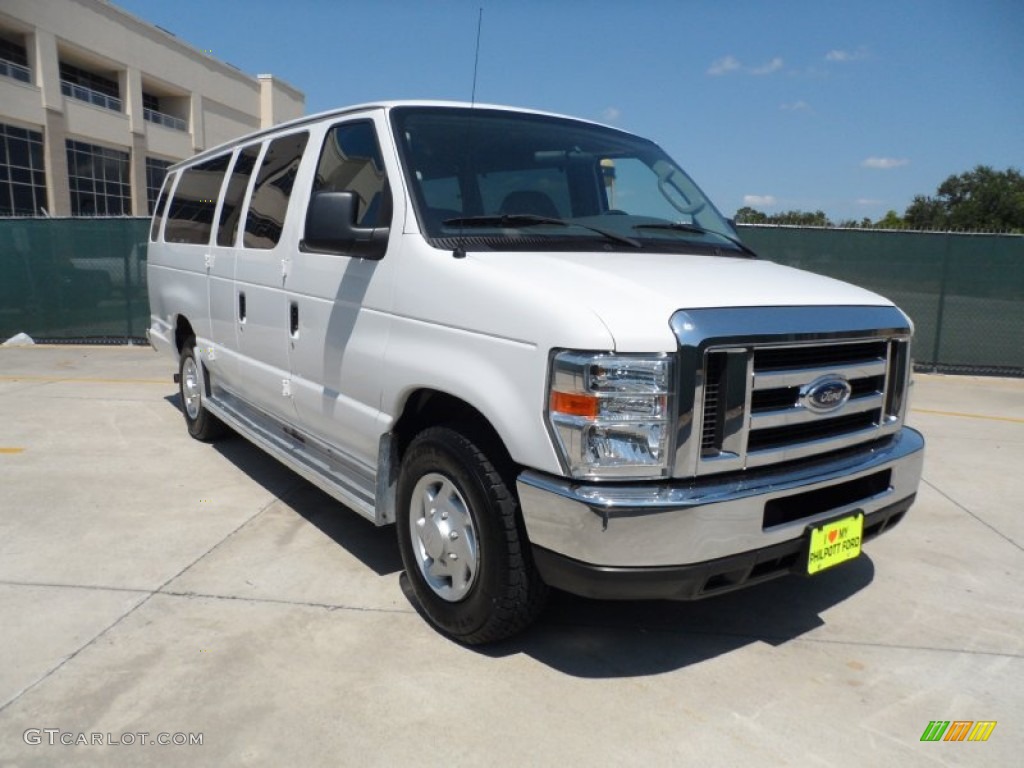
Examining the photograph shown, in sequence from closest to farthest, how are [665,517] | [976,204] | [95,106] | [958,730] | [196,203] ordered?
[665,517] → [958,730] → [196,203] → [95,106] → [976,204]

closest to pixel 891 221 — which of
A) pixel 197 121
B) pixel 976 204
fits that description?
pixel 976 204

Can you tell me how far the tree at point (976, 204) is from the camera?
6606 cm

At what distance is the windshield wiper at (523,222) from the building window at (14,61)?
115ft

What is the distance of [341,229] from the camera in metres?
3.30

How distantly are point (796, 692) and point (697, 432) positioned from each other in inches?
45.5

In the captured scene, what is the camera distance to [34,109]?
31.8m

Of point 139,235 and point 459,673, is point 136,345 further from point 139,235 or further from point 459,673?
point 459,673

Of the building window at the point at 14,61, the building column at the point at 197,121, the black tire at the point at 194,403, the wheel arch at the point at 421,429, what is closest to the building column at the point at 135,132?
the building column at the point at 197,121

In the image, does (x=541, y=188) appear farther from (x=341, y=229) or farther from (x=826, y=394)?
(x=826, y=394)

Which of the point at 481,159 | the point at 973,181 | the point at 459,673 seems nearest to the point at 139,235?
the point at 481,159

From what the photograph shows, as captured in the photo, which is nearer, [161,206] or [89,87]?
[161,206]

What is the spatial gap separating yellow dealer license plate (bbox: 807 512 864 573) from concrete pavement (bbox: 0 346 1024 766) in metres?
0.47

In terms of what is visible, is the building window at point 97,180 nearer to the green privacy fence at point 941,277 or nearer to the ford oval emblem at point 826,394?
the green privacy fence at point 941,277

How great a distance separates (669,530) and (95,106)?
1596 inches
